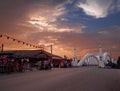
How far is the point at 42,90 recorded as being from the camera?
1237 centimetres

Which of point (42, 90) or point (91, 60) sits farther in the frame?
point (91, 60)

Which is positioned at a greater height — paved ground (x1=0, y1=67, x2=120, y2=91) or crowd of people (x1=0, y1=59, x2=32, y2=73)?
crowd of people (x1=0, y1=59, x2=32, y2=73)

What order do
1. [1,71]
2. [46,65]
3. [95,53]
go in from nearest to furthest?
[1,71] → [46,65] → [95,53]

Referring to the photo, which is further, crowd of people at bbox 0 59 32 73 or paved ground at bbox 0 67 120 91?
crowd of people at bbox 0 59 32 73

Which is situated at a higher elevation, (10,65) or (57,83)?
(10,65)

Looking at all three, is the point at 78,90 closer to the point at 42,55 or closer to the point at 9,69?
the point at 9,69

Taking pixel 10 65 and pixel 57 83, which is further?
pixel 10 65

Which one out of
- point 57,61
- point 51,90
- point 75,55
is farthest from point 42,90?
point 75,55

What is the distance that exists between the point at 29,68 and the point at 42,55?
25.5 metres

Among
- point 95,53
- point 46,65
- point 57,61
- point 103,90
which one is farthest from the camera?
point 95,53

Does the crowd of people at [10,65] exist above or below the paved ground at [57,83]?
above

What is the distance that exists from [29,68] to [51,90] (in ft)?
98.3

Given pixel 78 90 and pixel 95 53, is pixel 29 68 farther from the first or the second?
pixel 95 53

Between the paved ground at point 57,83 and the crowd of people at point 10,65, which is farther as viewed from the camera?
the crowd of people at point 10,65
